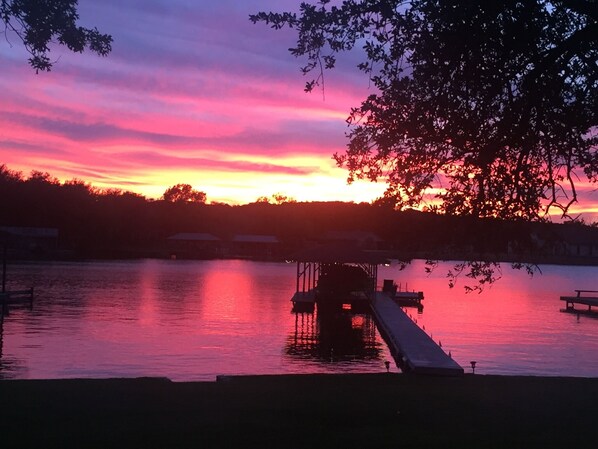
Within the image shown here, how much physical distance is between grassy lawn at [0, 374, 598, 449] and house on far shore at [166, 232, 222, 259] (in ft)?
441

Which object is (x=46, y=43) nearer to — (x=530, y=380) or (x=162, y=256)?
(x=530, y=380)

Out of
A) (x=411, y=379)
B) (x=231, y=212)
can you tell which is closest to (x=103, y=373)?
(x=411, y=379)

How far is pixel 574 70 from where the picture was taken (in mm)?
10305

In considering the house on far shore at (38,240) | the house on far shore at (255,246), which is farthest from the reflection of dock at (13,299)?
the house on far shore at (255,246)

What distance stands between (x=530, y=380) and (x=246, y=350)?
17044 mm

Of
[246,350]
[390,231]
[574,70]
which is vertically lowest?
[246,350]

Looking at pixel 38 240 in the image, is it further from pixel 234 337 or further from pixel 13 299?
pixel 234 337

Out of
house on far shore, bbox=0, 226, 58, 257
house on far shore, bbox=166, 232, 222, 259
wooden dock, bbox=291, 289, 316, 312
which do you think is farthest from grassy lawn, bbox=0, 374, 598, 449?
house on far shore, bbox=166, 232, 222, 259

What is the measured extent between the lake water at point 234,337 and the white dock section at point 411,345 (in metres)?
0.83

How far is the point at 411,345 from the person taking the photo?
2470 cm

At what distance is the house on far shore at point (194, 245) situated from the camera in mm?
148625

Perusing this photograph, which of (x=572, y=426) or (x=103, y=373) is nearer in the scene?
(x=572, y=426)

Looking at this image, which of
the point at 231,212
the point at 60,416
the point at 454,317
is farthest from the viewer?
the point at 231,212

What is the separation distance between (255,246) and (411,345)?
135970 mm
